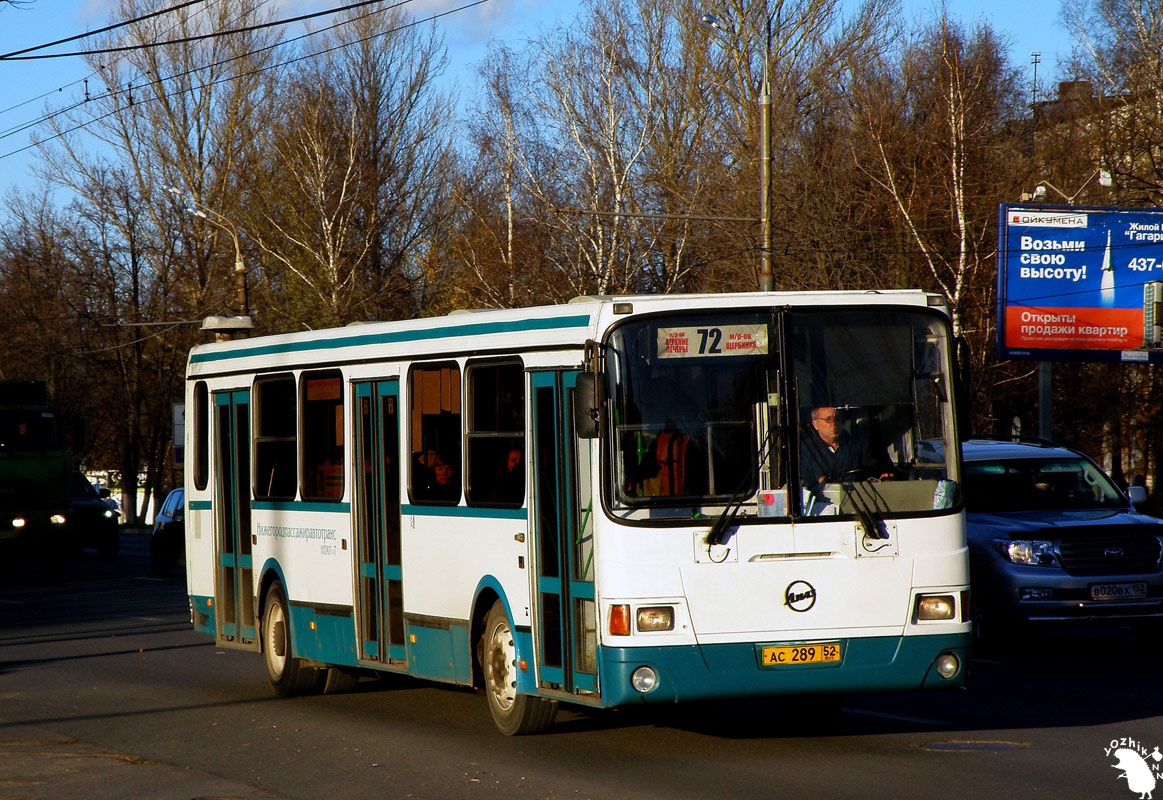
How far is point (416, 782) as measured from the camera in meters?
8.62

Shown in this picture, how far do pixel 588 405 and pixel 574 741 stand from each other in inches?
87.9

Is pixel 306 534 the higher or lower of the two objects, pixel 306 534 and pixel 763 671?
the higher

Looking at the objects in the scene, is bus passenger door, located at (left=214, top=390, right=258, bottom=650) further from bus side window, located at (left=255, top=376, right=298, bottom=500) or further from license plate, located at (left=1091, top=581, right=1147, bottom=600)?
license plate, located at (left=1091, top=581, right=1147, bottom=600)

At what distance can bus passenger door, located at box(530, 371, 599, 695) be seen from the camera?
9070 millimetres

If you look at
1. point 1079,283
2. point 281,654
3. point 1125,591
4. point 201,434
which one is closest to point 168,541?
point 201,434

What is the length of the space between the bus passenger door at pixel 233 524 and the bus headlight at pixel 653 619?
542cm

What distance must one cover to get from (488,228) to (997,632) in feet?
93.8

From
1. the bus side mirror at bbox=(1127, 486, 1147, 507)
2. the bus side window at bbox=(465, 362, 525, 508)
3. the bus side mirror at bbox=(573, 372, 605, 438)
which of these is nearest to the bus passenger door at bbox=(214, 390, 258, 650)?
the bus side window at bbox=(465, 362, 525, 508)

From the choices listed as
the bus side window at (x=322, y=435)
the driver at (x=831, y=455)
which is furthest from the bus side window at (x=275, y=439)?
the driver at (x=831, y=455)

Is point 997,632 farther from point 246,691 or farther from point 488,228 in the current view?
point 488,228

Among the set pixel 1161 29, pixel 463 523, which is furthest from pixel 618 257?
pixel 463 523

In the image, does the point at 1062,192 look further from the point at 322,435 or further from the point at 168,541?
the point at 322,435

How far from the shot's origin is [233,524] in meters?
13.6

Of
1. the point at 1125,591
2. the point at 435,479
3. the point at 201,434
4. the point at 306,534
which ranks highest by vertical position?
the point at 201,434
